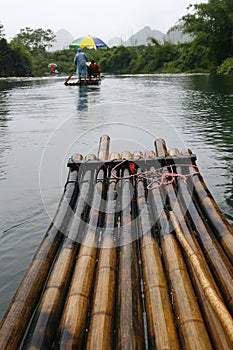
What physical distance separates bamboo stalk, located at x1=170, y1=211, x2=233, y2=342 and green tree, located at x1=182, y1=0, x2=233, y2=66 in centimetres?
4369

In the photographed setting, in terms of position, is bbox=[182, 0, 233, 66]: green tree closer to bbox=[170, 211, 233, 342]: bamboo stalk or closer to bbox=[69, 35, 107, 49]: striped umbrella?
bbox=[69, 35, 107, 49]: striped umbrella

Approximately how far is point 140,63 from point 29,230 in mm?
63408

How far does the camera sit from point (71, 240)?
372 centimetres

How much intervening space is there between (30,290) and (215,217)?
82.8 inches

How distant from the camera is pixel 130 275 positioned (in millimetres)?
3080

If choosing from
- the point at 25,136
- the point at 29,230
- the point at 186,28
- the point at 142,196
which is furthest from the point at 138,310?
the point at 186,28

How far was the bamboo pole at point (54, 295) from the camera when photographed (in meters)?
2.48

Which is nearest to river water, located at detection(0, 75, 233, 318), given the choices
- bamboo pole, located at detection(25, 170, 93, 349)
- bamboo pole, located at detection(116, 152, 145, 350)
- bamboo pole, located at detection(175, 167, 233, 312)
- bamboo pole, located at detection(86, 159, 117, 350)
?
bamboo pole, located at detection(25, 170, 93, 349)

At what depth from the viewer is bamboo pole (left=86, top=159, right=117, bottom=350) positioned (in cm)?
243

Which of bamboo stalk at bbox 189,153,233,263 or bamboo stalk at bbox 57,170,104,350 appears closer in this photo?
bamboo stalk at bbox 57,170,104,350

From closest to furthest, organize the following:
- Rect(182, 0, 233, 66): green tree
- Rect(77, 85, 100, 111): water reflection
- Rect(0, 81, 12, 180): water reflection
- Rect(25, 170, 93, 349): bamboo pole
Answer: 1. Rect(25, 170, 93, 349): bamboo pole
2. Rect(0, 81, 12, 180): water reflection
3. Rect(77, 85, 100, 111): water reflection
4. Rect(182, 0, 233, 66): green tree

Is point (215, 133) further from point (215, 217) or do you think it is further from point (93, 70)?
point (93, 70)

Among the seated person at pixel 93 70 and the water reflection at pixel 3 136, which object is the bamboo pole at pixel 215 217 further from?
the seated person at pixel 93 70

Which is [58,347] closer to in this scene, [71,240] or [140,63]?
[71,240]
